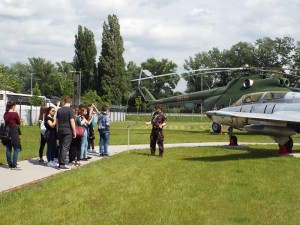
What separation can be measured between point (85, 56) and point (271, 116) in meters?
58.1

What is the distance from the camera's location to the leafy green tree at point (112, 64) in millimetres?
68812

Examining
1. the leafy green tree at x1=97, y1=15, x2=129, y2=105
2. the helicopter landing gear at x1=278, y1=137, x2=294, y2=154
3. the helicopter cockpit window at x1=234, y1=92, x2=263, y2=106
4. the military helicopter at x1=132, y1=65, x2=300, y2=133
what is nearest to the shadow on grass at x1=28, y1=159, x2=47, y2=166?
the helicopter landing gear at x1=278, y1=137, x2=294, y2=154

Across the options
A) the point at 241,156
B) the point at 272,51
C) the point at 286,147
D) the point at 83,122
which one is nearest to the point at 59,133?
the point at 83,122

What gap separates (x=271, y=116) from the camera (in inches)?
555

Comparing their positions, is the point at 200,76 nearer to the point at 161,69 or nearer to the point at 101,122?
the point at 161,69

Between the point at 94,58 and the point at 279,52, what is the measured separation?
A: 135 feet

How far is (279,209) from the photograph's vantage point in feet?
23.2

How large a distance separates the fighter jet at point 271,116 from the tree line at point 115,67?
1863cm

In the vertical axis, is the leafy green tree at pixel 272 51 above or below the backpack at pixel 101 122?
above

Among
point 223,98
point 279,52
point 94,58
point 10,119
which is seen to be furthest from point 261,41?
point 10,119

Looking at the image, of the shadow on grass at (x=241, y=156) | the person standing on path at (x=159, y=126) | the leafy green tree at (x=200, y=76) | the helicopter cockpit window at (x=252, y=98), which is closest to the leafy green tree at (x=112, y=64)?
the leafy green tree at (x=200, y=76)

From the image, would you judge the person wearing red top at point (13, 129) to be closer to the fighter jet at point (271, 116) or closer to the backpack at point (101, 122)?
the backpack at point (101, 122)

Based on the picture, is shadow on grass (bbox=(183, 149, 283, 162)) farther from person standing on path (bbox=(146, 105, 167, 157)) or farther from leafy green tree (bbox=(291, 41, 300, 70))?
leafy green tree (bbox=(291, 41, 300, 70))

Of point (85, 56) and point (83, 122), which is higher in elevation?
point (85, 56)
